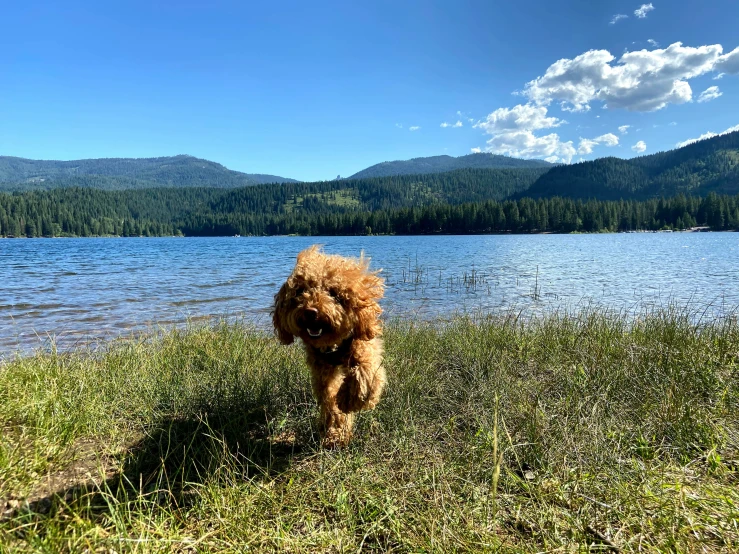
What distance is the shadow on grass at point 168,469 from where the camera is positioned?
248 centimetres

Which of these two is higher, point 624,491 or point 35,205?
point 35,205

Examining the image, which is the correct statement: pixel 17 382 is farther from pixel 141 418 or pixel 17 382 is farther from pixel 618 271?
pixel 618 271

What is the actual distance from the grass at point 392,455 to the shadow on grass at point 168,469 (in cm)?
2

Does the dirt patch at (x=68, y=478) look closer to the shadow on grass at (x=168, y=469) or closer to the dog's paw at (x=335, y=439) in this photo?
the shadow on grass at (x=168, y=469)

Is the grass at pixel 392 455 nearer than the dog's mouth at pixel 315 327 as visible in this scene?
Yes

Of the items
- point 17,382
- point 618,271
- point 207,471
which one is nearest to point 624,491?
point 207,471

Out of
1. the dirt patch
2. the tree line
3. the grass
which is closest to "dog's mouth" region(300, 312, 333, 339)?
the grass

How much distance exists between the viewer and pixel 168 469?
314 centimetres

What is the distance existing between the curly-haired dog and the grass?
338mm

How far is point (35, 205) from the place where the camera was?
12925 centimetres

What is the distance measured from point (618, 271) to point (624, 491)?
22.3m

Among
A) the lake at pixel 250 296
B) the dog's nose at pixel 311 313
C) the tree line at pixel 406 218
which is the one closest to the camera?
the dog's nose at pixel 311 313

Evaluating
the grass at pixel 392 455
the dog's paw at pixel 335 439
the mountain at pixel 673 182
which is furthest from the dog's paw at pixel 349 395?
the mountain at pixel 673 182

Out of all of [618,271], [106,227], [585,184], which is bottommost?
[618,271]
